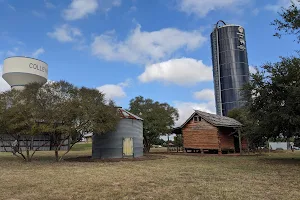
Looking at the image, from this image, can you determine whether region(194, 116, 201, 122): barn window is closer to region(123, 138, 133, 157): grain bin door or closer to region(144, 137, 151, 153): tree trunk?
region(144, 137, 151, 153): tree trunk

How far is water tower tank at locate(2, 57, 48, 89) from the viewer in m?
50.9

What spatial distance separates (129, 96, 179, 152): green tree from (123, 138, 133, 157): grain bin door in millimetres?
8763

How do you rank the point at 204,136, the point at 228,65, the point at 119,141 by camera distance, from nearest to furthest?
the point at 119,141, the point at 204,136, the point at 228,65

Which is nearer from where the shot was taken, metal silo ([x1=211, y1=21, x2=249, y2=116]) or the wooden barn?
the wooden barn

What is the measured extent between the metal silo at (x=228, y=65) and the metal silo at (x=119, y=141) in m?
83.1

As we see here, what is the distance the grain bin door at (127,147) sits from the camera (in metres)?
24.7

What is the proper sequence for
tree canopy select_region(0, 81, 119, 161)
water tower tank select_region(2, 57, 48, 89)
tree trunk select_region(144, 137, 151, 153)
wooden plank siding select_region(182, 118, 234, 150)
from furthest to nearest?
water tower tank select_region(2, 57, 48, 89) < tree trunk select_region(144, 137, 151, 153) < wooden plank siding select_region(182, 118, 234, 150) < tree canopy select_region(0, 81, 119, 161)

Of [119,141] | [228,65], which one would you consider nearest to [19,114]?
[119,141]

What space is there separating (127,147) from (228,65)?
87.8 metres

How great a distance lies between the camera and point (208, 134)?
1243 inches

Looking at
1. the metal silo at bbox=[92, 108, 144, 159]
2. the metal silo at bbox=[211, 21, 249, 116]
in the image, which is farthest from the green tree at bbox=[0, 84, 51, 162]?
the metal silo at bbox=[211, 21, 249, 116]

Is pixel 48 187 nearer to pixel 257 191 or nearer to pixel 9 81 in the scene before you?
pixel 257 191

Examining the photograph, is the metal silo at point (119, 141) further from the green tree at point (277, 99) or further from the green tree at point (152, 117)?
the green tree at point (277, 99)

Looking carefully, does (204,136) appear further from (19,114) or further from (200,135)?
(19,114)
